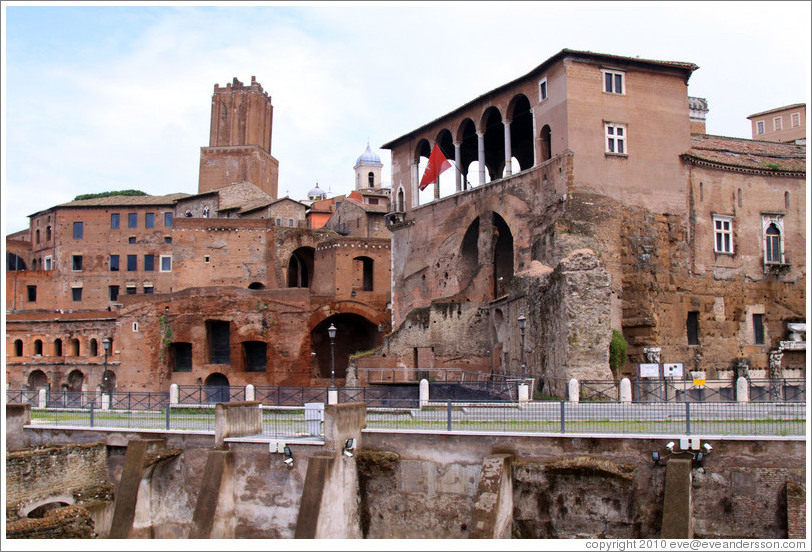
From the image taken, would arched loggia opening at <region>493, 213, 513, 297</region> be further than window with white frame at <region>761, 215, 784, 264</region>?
Yes

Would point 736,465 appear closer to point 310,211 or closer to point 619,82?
point 619,82

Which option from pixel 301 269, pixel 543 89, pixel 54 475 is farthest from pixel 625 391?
pixel 301 269

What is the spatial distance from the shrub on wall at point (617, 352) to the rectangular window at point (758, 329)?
24.5ft

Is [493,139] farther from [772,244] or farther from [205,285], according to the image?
[205,285]

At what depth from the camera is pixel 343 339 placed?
50625 mm

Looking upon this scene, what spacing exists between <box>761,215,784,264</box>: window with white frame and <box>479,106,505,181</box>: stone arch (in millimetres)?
13216

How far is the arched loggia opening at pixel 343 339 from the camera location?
4884 centimetres

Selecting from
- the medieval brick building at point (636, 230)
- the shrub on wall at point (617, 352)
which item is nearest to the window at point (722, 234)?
the medieval brick building at point (636, 230)

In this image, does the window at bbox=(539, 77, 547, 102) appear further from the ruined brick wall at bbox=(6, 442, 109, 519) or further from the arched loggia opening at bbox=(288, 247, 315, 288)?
the arched loggia opening at bbox=(288, 247, 315, 288)

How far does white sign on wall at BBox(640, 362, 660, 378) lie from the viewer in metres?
29.3

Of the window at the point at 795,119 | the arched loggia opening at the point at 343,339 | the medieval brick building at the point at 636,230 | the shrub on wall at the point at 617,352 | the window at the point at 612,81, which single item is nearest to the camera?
the shrub on wall at the point at 617,352

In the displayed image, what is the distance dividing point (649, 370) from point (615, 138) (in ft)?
31.2

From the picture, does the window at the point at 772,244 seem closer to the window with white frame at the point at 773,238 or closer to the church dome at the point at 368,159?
the window with white frame at the point at 773,238

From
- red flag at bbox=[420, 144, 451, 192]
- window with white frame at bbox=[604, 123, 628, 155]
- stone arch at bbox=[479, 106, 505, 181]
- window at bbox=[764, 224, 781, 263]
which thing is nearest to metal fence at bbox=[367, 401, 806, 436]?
window with white frame at bbox=[604, 123, 628, 155]
